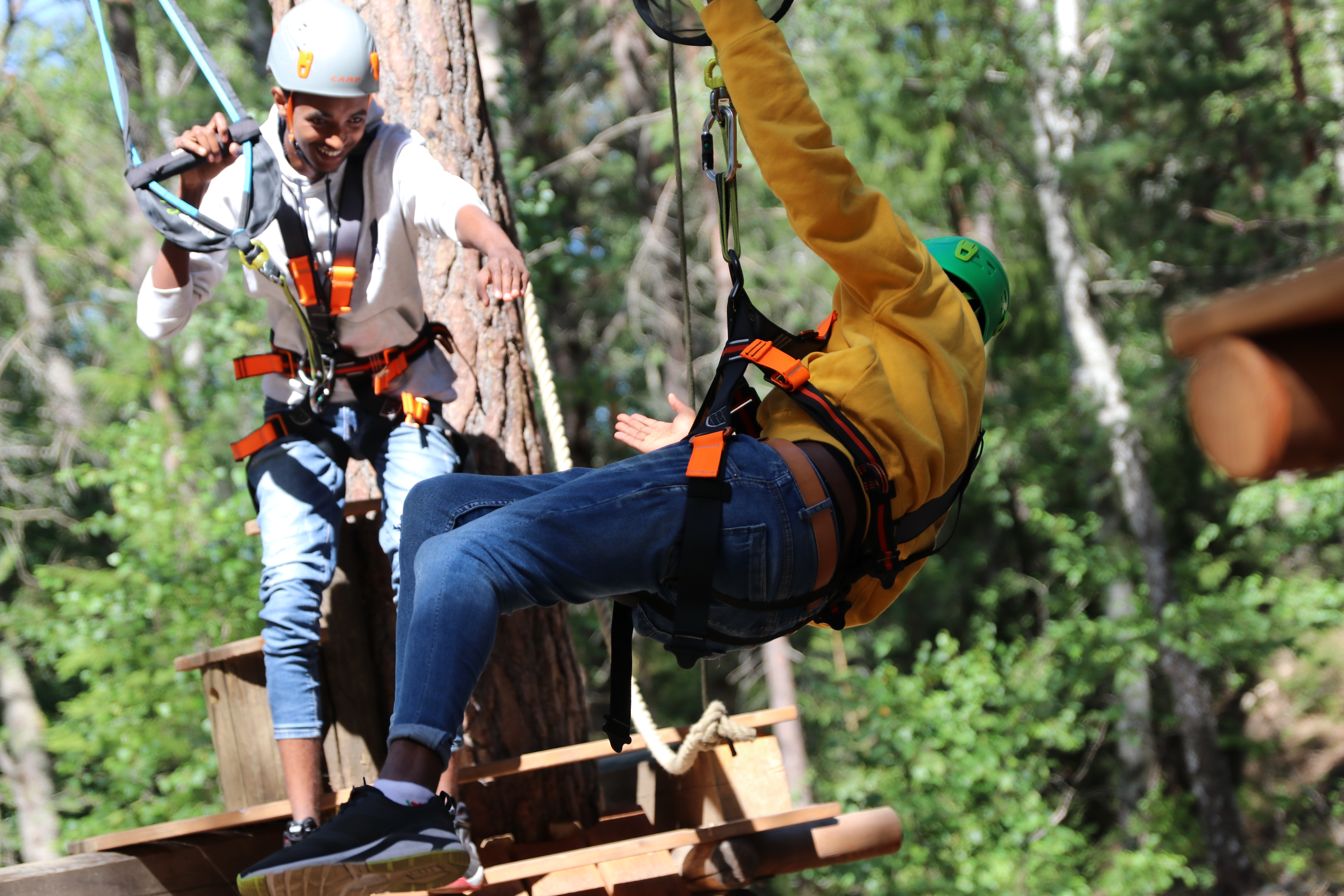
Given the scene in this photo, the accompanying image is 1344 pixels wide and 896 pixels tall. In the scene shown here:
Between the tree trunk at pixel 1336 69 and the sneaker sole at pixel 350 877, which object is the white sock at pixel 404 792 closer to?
the sneaker sole at pixel 350 877

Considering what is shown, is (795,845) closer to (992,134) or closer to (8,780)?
(992,134)

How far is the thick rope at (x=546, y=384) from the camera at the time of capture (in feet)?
10.9

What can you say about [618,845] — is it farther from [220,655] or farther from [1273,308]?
[1273,308]

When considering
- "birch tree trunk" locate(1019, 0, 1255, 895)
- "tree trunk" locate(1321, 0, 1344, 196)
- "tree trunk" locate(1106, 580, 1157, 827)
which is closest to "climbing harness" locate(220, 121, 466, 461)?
"tree trunk" locate(1106, 580, 1157, 827)

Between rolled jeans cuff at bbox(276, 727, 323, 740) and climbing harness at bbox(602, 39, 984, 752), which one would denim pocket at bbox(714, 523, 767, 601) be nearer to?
climbing harness at bbox(602, 39, 984, 752)

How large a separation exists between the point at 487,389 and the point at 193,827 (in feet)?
5.27

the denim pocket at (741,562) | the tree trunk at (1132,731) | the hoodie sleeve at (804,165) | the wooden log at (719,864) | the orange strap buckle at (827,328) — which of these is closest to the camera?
the denim pocket at (741,562)

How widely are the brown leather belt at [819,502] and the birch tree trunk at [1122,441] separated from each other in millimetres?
10214

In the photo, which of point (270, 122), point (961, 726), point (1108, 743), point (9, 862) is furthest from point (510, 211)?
point (1108, 743)

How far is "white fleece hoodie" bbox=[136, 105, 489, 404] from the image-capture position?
268cm

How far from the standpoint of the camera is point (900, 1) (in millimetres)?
13633

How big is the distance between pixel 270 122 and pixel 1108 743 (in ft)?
48.5

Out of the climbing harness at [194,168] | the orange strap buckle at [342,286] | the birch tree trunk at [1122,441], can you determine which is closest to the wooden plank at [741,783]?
the orange strap buckle at [342,286]

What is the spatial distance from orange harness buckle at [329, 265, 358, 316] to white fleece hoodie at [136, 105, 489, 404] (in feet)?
0.14
